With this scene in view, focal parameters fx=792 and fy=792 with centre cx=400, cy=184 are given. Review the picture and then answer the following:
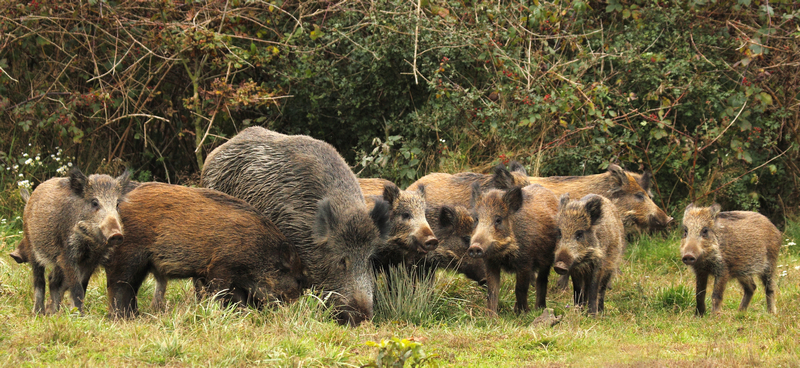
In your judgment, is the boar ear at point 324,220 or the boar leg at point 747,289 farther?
the boar leg at point 747,289

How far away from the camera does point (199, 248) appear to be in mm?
5965

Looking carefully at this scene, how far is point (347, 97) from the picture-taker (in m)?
11.2

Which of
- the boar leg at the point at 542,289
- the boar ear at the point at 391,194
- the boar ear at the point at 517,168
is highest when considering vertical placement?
the boar ear at the point at 517,168

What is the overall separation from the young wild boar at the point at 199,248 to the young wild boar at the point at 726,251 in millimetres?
3604

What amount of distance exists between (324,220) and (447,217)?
1469 mm

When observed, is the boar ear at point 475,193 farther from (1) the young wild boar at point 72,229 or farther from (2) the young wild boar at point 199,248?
(1) the young wild boar at point 72,229

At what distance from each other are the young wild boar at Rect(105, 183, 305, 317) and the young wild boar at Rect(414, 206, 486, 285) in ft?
5.08

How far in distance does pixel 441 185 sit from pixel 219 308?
3.46 metres

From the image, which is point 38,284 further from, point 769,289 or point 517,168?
point 769,289

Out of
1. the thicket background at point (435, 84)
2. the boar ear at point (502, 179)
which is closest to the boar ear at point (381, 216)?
the boar ear at point (502, 179)

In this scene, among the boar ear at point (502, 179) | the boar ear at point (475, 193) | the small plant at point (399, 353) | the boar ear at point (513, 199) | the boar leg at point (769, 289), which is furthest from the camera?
the boar ear at point (502, 179)

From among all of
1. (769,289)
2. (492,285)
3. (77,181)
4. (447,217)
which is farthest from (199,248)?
(769,289)

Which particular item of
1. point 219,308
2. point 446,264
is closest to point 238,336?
point 219,308

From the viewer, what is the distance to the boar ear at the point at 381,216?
21.3 feet
